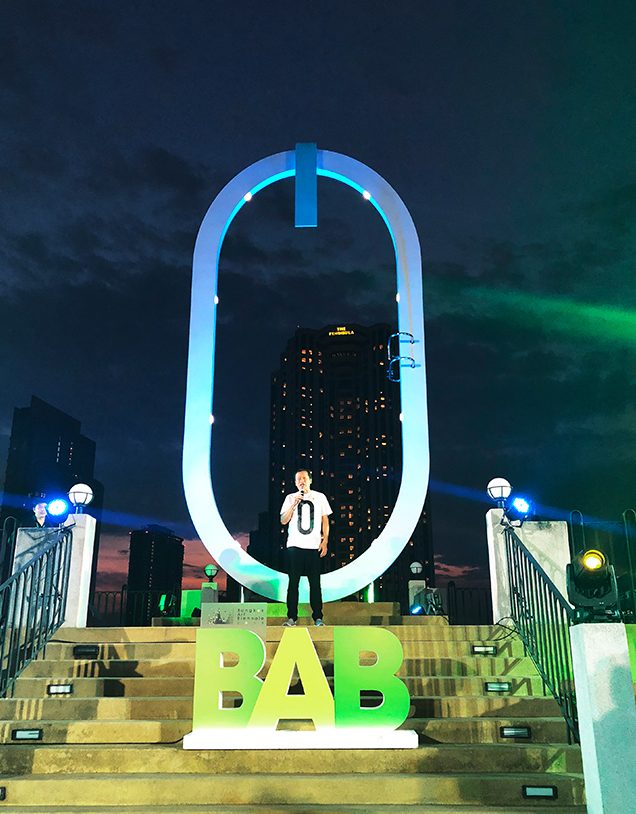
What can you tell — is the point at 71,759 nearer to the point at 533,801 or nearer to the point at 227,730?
the point at 227,730

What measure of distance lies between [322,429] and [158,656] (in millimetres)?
112790

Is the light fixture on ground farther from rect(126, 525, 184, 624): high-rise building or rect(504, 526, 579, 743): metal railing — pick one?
rect(126, 525, 184, 624): high-rise building

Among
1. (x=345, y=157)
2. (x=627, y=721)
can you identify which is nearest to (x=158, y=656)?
(x=627, y=721)

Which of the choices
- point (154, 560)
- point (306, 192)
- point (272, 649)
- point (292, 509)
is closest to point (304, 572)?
point (292, 509)

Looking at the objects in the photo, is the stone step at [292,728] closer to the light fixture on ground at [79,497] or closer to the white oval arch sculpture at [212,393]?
the white oval arch sculpture at [212,393]

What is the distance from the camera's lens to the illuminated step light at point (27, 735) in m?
6.18

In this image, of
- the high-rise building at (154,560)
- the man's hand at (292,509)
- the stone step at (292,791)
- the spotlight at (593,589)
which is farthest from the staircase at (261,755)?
the high-rise building at (154,560)

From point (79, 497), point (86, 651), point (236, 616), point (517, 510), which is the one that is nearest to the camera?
point (236, 616)

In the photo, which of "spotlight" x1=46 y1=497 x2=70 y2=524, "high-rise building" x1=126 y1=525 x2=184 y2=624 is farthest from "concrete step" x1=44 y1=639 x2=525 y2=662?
"high-rise building" x1=126 y1=525 x2=184 y2=624

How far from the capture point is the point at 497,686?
6840 millimetres

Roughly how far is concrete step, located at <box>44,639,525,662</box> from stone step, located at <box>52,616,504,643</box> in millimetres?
175

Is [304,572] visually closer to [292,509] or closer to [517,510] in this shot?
[292,509]

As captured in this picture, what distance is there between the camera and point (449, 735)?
6.07m

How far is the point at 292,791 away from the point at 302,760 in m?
0.36
